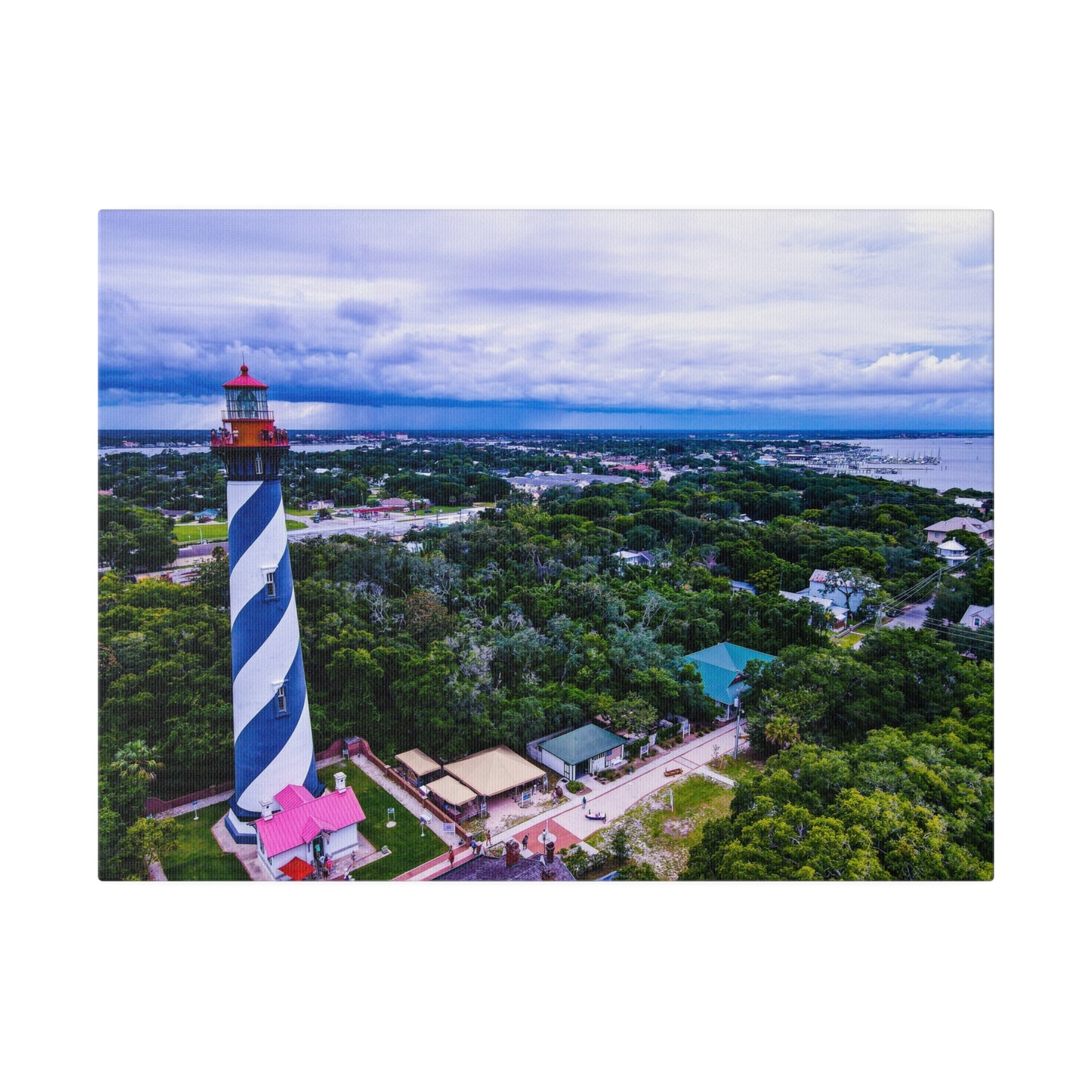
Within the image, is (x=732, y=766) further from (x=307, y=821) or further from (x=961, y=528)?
(x=307, y=821)

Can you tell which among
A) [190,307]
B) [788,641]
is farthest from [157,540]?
[788,641]

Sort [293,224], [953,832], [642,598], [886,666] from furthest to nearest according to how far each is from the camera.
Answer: [642,598], [886,666], [293,224], [953,832]

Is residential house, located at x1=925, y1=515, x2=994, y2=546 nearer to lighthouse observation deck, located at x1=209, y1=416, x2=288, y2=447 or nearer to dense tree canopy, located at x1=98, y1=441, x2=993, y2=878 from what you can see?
dense tree canopy, located at x1=98, y1=441, x2=993, y2=878

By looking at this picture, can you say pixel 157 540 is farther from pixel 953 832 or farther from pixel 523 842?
pixel 953 832

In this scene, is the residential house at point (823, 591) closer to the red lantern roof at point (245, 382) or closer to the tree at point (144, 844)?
the red lantern roof at point (245, 382)

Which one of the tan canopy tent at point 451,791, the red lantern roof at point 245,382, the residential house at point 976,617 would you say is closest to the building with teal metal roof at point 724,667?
the residential house at point 976,617

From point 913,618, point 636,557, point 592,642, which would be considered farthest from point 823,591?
point 592,642

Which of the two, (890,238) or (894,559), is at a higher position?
(890,238)
